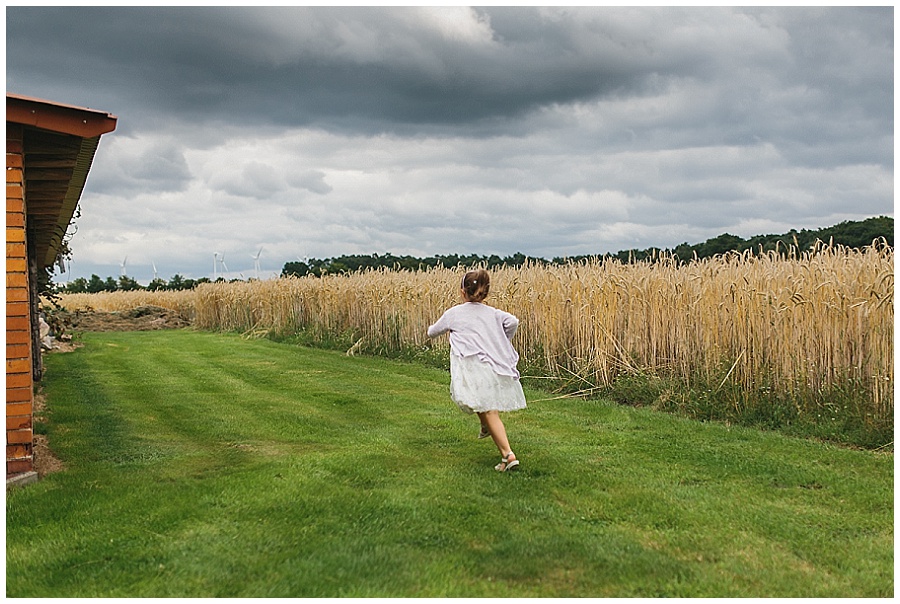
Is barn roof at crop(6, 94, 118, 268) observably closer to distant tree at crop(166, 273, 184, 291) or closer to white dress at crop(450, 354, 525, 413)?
white dress at crop(450, 354, 525, 413)

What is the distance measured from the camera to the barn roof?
21.3 feet

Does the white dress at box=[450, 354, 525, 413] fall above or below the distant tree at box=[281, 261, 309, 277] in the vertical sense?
below

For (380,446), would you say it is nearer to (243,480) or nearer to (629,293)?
(243,480)

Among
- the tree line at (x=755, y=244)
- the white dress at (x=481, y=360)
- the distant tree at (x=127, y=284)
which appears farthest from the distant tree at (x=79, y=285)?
the white dress at (x=481, y=360)

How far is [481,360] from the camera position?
681 centimetres

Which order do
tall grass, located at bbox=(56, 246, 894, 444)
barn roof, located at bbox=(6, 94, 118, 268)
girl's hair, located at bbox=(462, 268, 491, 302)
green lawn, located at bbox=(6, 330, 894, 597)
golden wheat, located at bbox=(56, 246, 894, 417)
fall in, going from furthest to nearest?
golden wheat, located at bbox=(56, 246, 894, 417) → tall grass, located at bbox=(56, 246, 894, 444) → girl's hair, located at bbox=(462, 268, 491, 302) → barn roof, located at bbox=(6, 94, 118, 268) → green lawn, located at bbox=(6, 330, 894, 597)

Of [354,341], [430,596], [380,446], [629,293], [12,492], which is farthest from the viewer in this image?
[354,341]

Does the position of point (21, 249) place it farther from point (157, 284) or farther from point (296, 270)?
point (157, 284)

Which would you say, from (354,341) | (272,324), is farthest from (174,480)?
(272,324)

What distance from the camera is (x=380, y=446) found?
25.6 feet

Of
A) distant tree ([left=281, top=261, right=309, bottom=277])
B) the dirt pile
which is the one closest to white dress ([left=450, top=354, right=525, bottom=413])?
distant tree ([left=281, top=261, right=309, bottom=277])

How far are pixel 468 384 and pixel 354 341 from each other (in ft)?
39.7

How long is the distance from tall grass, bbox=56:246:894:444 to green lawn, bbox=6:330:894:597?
2.35 ft

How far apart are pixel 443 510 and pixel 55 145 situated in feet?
15.0
